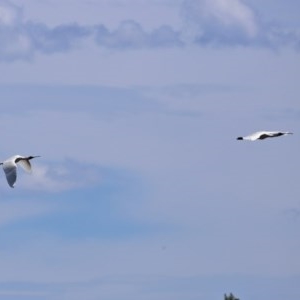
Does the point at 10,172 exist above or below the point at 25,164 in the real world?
below

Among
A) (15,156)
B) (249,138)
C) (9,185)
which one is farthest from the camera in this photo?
(15,156)

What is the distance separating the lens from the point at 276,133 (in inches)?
6063

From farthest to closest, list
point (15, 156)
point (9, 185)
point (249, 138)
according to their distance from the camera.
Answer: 1. point (15, 156)
2. point (9, 185)
3. point (249, 138)

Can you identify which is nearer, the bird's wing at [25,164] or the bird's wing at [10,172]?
the bird's wing at [10,172]

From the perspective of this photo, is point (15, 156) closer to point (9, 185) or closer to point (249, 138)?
point (9, 185)

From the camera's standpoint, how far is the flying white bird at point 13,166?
170 m

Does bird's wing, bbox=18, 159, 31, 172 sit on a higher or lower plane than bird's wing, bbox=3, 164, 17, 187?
higher

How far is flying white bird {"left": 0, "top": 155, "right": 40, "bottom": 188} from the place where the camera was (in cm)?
16975

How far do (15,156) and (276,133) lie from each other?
3453 centimetres

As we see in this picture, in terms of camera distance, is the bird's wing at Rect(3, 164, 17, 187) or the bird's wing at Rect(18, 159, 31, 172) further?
the bird's wing at Rect(18, 159, 31, 172)

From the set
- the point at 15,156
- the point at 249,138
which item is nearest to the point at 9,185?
the point at 15,156

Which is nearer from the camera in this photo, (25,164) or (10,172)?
(10,172)

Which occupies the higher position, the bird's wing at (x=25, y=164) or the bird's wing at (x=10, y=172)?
the bird's wing at (x=25, y=164)

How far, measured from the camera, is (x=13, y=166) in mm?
172500
